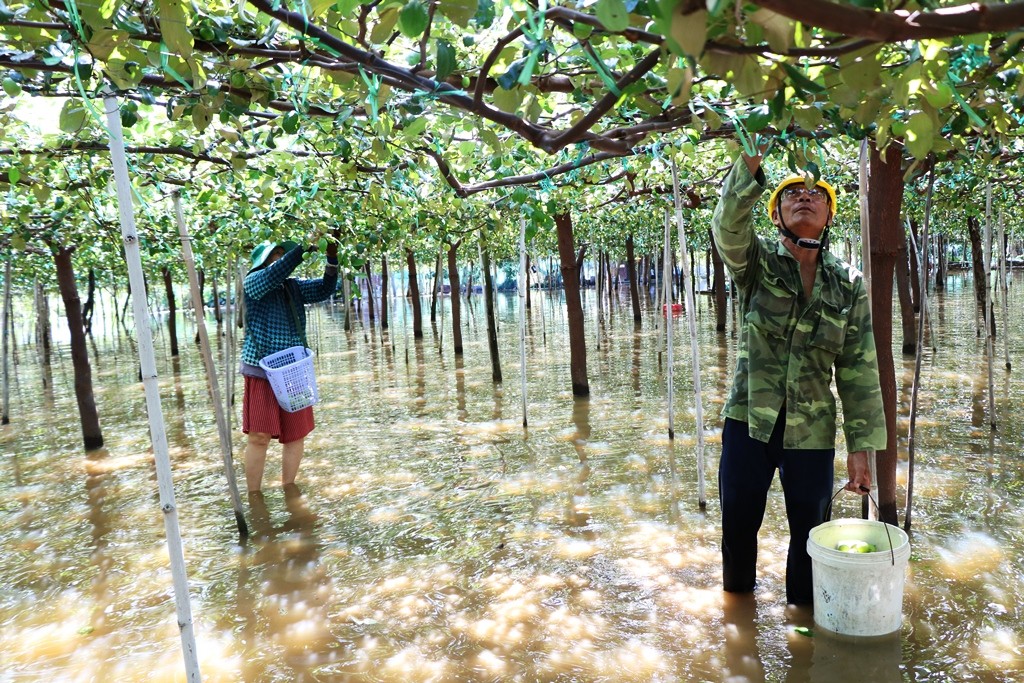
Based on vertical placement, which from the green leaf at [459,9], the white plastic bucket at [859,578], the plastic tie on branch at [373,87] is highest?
the plastic tie on branch at [373,87]

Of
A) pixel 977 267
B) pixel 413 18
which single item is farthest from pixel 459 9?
pixel 977 267

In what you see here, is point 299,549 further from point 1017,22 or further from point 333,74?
point 1017,22

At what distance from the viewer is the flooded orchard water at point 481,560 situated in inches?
119

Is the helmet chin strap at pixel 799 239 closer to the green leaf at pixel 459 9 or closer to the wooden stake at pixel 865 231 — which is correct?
the wooden stake at pixel 865 231

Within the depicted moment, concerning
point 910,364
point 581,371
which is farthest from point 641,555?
point 910,364

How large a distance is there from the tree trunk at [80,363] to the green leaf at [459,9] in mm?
7199

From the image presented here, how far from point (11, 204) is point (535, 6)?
577cm

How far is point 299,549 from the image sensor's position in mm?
4402

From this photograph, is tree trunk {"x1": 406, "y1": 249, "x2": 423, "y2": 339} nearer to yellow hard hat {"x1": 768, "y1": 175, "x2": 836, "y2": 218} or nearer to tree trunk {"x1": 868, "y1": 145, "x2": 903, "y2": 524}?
tree trunk {"x1": 868, "y1": 145, "x2": 903, "y2": 524}

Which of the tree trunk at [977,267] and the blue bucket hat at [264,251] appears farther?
the tree trunk at [977,267]

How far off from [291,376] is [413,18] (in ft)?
12.4

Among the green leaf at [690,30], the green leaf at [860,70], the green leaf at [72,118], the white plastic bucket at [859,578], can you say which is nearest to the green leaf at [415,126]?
the green leaf at [72,118]

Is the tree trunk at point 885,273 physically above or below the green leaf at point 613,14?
below

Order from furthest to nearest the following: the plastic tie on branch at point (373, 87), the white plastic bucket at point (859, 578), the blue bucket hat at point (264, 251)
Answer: the blue bucket hat at point (264, 251)
the white plastic bucket at point (859, 578)
the plastic tie on branch at point (373, 87)
